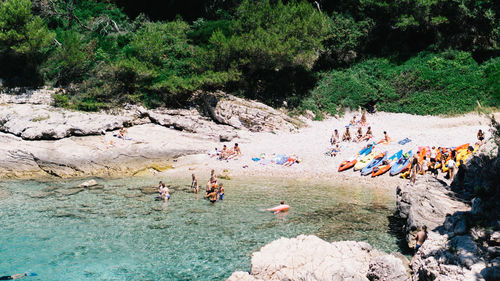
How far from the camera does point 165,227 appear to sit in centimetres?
1332

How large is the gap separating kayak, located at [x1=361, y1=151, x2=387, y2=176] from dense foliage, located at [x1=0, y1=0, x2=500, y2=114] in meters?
12.3

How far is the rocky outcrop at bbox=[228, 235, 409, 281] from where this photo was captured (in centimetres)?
811

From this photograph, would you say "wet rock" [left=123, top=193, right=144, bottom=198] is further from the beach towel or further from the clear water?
the beach towel

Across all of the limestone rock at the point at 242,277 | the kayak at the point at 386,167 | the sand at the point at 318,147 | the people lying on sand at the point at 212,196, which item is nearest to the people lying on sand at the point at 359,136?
the sand at the point at 318,147

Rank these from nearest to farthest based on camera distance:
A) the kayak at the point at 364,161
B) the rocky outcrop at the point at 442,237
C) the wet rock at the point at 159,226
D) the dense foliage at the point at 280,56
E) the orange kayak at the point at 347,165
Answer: the rocky outcrop at the point at 442,237 < the wet rock at the point at 159,226 < the kayak at the point at 364,161 < the orange kayak at the point at 347,165 < the dense foliage at the point at 280,56

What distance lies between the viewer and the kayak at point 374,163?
19069 millimetres

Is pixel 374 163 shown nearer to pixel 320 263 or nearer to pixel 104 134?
pixel 320 263

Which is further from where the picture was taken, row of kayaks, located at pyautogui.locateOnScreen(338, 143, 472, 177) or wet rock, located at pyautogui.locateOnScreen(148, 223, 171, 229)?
row of kayaks, located at pyautogui.locateOnScreen(338, 143, 472, 177)

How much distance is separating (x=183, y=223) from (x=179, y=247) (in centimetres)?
213

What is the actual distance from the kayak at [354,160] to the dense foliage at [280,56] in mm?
10858

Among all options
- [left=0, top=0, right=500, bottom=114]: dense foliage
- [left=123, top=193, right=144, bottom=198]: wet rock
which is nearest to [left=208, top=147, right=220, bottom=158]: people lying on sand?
[left=123, top=193, right=144, bottom=198]: wet rock

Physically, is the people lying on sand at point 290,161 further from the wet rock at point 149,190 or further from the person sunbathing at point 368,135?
the wet rock at point 149,190

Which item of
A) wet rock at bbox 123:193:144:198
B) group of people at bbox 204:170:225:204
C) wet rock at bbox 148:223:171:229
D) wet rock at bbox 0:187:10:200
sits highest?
group of people at bbox 204:170:225:204

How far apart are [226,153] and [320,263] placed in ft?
50.1
